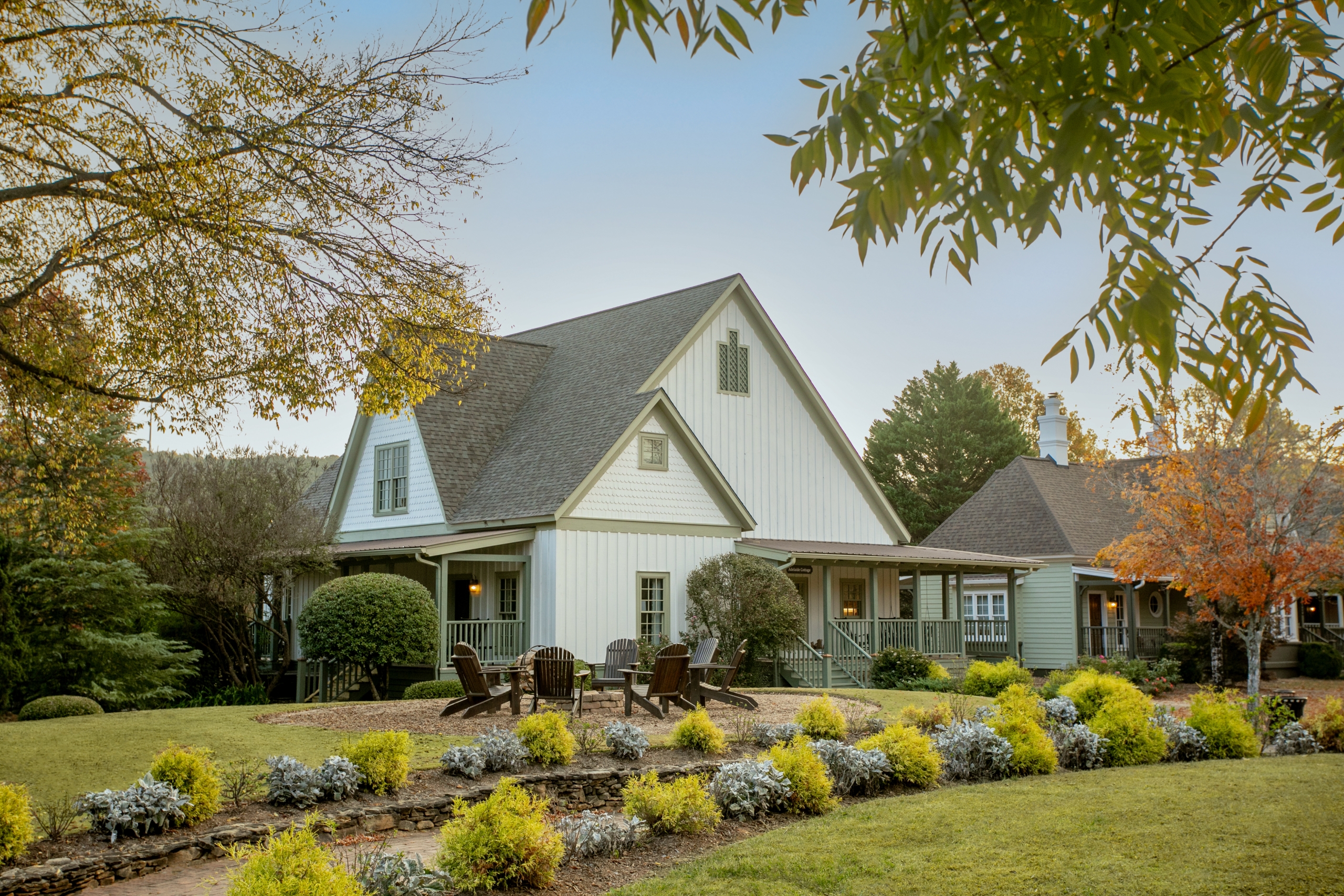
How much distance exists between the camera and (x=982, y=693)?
2089 cm

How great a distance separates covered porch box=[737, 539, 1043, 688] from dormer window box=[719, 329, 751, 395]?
3717mm

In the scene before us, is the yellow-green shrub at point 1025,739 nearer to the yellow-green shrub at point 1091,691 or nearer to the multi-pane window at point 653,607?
the yellow-green shrub at point 1091,691

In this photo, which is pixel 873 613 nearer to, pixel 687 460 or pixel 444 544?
pixel 687 460

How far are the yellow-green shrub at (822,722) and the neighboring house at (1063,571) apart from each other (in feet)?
59.6

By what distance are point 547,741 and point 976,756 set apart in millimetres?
4304

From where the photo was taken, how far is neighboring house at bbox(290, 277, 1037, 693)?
21.9 metres

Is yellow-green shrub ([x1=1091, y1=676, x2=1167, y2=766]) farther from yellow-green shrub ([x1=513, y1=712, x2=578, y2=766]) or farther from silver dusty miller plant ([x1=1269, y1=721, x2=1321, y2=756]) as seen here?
yellow-green shrub ([x1=513, y1=712, x2=578, y2=766])

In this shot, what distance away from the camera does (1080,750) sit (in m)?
11.9

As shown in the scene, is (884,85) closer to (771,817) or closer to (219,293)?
(771,817)

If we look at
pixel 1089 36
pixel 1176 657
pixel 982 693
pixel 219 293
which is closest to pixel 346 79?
pixel 219 293

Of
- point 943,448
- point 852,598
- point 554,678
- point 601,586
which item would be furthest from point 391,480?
point 943,448

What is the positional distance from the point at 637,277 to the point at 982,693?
21.1 m

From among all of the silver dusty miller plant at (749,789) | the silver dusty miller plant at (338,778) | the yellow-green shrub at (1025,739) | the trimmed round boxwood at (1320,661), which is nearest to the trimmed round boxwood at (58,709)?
the silver dusty miller plant at (338,778)

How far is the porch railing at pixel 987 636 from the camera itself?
102ft
